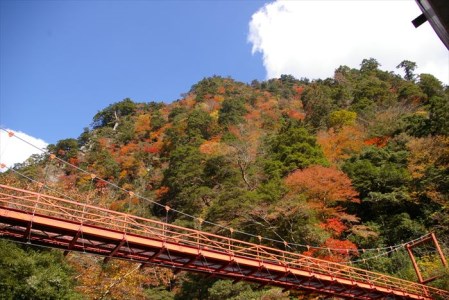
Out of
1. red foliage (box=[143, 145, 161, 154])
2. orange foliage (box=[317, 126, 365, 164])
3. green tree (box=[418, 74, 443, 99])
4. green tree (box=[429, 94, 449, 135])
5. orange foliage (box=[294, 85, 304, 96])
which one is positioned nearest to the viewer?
green tree (box=[429, 94, 449, 135])

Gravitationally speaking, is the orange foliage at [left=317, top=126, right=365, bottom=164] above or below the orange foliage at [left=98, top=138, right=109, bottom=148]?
below

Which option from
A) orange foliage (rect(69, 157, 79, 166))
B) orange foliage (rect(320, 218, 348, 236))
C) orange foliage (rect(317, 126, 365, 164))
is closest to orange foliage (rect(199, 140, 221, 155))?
orange foliage (rect(317, 126, 365, 164))

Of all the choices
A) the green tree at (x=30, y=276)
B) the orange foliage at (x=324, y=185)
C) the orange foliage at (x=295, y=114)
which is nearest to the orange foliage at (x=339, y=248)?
the orange foliage at (x=324, y=185)

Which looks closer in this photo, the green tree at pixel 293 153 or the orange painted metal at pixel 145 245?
the orange painted metal at pixel 145 245

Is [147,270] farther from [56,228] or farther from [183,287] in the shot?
[56,228]

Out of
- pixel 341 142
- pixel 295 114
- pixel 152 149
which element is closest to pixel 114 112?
pixel 152 149

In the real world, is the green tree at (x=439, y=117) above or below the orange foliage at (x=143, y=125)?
below

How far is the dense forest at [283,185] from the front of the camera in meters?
15.3

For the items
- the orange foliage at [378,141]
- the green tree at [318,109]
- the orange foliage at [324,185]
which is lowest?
the orange foliage at [324,185]

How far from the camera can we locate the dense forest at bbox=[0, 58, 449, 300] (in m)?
15.3

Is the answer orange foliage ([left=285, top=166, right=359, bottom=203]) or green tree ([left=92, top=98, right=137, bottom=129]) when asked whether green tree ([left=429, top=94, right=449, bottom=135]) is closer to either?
orange foliage ([left=285, top=166, right=359, bottom=203])

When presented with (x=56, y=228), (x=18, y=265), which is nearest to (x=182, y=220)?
(x=18, y=265)

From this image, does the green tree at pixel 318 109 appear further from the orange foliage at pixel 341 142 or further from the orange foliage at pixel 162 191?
the orange foliage at pixel 162 191

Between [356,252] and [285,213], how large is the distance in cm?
411
